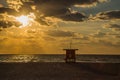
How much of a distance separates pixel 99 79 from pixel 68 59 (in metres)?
27.8

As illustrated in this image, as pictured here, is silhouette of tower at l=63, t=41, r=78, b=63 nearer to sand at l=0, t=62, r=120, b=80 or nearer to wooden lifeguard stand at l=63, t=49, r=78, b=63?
wooden lifeguard stand at l=63, t=49, r=78, b=63

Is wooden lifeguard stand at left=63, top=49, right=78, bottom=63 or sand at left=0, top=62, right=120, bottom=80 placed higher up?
wooden lifeguard stand at left=63, top=49, right=78, bottom=63

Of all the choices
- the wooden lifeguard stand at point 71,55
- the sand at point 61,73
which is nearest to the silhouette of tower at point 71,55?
the wooden lifeguard stand at point 71,55

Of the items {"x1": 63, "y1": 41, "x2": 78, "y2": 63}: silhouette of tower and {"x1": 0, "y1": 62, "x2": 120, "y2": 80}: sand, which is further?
{"x1": 63, "y1": 41, "x2": 78, "y2": 63}: silhouette of tower

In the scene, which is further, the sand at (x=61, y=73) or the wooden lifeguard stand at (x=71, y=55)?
the wooden lifeguard stand at (x=71, y=55)

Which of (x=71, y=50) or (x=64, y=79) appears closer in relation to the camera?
(x=64, y=79)

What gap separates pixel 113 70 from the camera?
1713 inches

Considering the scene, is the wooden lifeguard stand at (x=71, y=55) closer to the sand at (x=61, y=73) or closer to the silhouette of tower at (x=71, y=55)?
the silhouette of tower at (x=71, y=55)

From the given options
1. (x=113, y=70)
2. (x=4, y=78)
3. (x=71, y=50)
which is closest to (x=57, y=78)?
(x=4, y=78)

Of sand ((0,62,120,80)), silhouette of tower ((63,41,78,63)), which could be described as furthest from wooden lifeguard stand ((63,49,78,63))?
sand ((0,62,120,80))

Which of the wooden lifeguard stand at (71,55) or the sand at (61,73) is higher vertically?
the wooden lifeguard stand at (71,55)

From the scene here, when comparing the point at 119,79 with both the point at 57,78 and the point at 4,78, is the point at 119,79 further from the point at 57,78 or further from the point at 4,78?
the point at 4,78

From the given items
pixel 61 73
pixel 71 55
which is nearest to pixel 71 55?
pixel 71 55

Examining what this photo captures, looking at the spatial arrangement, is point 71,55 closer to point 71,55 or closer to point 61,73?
point 71,55
